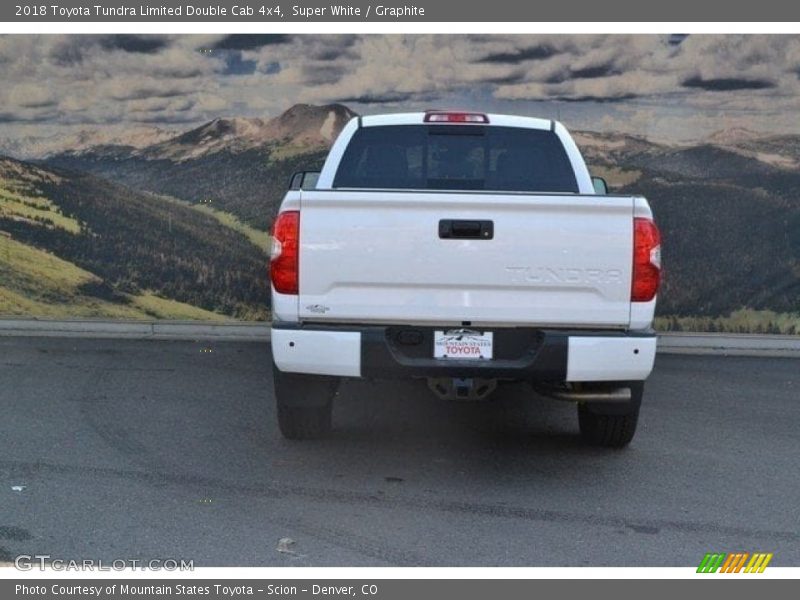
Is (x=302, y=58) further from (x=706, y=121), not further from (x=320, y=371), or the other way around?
(x=320, y=371)

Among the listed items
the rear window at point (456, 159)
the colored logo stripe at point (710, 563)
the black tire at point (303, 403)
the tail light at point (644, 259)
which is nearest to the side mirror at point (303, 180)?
the rear window at point (456, 159)

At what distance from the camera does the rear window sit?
7.22 m

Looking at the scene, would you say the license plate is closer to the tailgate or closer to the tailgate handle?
the tailgate

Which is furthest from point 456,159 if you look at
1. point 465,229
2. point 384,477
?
point 384,477

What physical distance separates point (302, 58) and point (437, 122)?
13.4 feet

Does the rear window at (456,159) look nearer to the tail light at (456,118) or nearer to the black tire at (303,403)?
the tail light at (456,118)

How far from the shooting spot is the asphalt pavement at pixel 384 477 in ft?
16.9

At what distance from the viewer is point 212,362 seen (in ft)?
32.9

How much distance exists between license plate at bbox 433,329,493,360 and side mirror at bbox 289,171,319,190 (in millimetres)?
2002

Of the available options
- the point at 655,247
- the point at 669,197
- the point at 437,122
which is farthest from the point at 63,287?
the point at 655,247

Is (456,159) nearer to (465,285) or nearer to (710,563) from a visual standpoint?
(465,285)

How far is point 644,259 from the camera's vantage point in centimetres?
575

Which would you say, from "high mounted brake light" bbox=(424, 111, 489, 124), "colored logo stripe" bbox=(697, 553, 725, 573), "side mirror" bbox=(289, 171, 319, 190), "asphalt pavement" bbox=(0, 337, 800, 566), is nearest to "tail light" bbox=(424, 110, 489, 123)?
"high mounted brake light" bbox=(424, 111, 489, 124)

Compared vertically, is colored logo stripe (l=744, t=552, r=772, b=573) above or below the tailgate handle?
below
